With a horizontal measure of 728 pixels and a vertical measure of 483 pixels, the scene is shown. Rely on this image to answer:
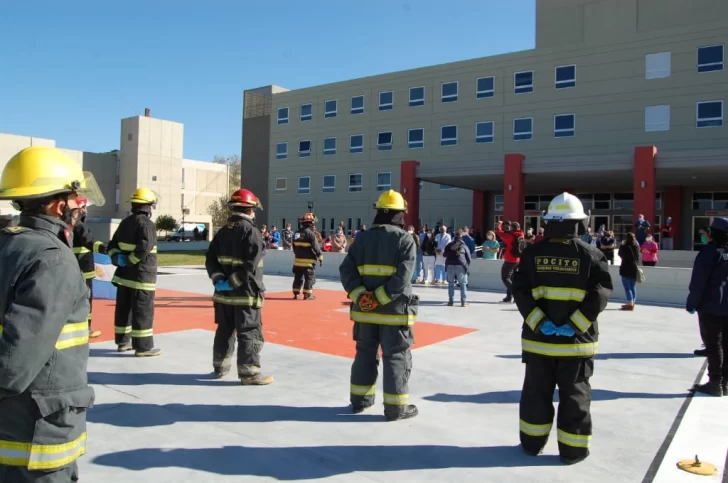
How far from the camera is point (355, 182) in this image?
1625 inches

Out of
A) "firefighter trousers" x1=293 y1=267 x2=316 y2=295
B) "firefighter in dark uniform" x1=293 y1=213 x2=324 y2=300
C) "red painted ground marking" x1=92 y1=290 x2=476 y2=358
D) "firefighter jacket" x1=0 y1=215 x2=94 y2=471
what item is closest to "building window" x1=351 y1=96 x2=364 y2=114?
"firefighter in dark uniform" x1=293 y1=213 x2=324 y2=300

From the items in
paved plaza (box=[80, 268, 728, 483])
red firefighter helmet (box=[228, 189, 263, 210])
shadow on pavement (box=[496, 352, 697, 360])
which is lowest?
paved plaza (box=[80, 268, 728, 483])

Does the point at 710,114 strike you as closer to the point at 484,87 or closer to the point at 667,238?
the point at 667,238

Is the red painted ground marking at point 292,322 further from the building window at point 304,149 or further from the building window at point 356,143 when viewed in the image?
the building window at point 304,149

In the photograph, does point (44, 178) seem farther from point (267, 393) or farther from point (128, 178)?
point (128, 178)

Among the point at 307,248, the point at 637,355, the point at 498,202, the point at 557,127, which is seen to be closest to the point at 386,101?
the point at 498,202

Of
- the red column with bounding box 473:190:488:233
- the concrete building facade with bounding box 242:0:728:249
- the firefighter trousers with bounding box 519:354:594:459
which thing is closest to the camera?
the firefighter trousers with bounding box 519:354:594:459

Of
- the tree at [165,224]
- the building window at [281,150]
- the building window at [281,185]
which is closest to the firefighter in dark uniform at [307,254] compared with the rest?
the building window at [281,185]

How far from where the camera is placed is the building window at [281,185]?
45.6 metres

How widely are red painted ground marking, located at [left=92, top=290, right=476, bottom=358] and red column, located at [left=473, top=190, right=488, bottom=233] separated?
2369 cm

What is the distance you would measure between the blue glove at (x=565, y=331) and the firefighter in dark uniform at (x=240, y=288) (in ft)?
10.4

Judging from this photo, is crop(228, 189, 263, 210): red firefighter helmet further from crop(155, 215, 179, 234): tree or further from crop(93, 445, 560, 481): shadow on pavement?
crop(155, 215, 179, 234): tree

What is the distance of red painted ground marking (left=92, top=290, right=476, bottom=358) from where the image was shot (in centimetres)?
866

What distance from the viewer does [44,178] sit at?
8.43 feet
